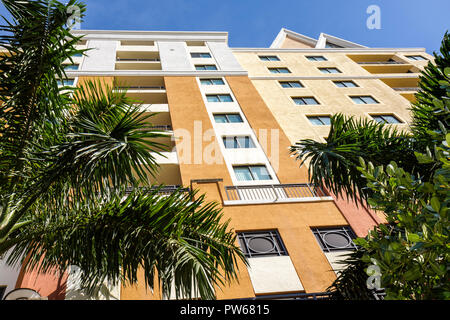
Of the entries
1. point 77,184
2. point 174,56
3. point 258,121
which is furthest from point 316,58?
point 77,184

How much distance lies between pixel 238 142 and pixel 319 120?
6898mm

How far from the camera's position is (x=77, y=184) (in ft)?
15.2

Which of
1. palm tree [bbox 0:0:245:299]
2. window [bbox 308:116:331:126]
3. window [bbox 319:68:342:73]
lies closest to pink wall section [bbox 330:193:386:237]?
palm tree [bbox 0:0:245:299]

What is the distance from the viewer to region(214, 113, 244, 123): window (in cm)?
1956

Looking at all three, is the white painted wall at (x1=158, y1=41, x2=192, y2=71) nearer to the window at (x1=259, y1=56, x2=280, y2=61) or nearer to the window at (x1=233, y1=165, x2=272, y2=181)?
the window at (x1=259, y1=56, x2=280, y2=61)

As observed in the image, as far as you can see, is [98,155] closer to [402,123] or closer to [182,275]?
[182,275]

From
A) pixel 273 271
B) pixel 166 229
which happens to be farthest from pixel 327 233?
pixel 166 229

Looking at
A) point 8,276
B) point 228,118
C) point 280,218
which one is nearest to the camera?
point 8,276

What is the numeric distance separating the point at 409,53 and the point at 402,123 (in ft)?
59.1

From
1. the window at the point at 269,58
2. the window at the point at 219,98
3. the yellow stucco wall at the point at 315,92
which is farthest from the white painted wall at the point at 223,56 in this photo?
the window at the point at 219,98

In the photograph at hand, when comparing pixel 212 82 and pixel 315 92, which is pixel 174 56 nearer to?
pixel 212 82

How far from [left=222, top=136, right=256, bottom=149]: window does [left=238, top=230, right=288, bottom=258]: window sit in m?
6.83

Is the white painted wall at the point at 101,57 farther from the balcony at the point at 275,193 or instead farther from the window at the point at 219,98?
the balcony at the point at 275,193

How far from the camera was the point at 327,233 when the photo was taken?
38.8ft
